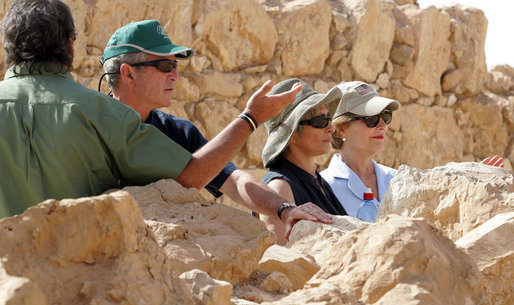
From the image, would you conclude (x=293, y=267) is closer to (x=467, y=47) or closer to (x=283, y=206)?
(x=283, y=206)

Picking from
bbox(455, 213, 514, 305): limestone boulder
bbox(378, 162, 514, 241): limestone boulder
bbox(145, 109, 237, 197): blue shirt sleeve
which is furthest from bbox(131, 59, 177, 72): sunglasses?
bbox(455, 213, 514, 305): limestone boulder

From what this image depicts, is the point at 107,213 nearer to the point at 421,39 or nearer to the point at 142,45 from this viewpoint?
the point at 142,45

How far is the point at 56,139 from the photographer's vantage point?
220cm

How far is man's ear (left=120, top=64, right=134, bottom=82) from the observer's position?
10.4ft

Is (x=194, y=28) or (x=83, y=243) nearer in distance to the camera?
(x=83, y=243)

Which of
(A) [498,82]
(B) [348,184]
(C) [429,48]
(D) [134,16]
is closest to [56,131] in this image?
(B) [348,184]

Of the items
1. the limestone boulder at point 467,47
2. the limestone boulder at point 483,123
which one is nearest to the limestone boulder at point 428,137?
the limestone boulder at point 483,123

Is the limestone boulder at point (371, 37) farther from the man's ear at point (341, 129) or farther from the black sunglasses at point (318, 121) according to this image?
the black sunglasses at point (318, 121)

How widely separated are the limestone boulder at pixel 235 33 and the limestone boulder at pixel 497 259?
16.3 feet

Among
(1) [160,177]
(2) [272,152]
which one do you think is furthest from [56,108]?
(2) [272,152]

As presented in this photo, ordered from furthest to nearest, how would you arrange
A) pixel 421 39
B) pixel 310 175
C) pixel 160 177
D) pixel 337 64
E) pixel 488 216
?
1. pixel 421 39
2. pixel 337 64
3. pixel 310 175
4. pixel 488 216
5. pixel 160 177

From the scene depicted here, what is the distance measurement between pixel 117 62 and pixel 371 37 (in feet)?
18.5

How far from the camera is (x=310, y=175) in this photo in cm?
360

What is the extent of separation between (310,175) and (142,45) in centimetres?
105
